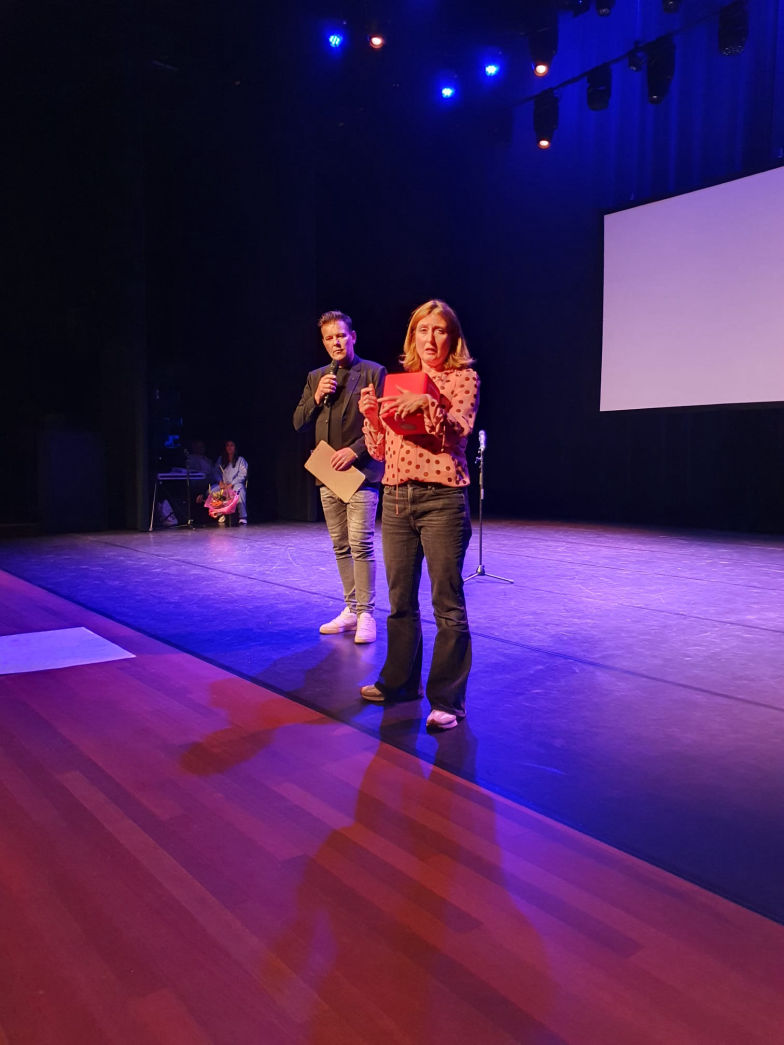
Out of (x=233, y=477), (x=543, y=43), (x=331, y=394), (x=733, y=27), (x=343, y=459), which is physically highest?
(x=543, y=43)

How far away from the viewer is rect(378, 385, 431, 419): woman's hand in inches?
85.1

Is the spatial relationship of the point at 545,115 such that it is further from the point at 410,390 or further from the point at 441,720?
the point at 441,720

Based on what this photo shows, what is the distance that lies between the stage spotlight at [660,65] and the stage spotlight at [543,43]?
0.85 m

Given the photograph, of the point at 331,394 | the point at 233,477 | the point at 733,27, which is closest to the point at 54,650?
the point at 331,394

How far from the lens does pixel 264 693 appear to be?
274cm

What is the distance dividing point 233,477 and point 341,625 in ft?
18.8

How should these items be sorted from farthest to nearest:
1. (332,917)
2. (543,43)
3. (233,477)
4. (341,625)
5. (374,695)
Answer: (233,477) < (543,43) < (341,625) < (374,695) < (332,917)

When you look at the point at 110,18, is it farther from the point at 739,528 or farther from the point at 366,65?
the point at 739,528

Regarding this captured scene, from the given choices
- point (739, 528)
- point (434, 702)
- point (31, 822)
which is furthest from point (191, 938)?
point (739, 528)

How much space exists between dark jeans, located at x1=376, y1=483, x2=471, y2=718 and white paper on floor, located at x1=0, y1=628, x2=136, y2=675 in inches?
54.4

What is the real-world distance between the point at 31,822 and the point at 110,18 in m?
7.10

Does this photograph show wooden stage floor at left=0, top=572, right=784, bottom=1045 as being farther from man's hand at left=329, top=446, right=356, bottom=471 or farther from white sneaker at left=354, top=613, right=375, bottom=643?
man's hand at left=329, top=446, right=356, bottom=471

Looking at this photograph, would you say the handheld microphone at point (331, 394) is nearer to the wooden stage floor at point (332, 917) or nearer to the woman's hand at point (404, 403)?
the woman's hand at point (404, 403)

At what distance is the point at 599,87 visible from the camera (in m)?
7.60
